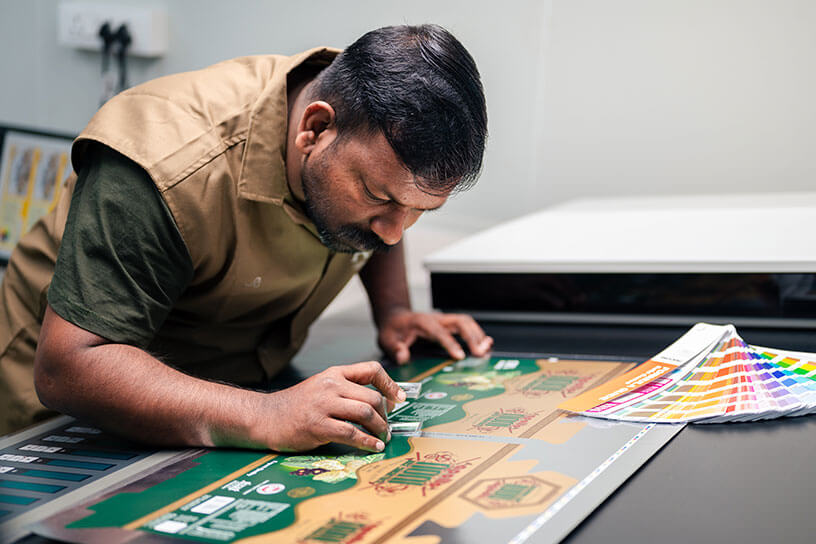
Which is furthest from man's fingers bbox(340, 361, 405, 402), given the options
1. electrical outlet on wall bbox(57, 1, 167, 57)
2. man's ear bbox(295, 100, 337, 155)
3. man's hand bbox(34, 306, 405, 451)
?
electrical outlet on wall bbox(57, 1, 167, 57)

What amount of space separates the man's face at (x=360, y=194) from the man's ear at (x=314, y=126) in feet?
0.05

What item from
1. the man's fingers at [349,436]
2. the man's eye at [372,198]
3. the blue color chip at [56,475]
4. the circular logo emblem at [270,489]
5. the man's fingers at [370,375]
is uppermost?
the man's eye at [372,198]

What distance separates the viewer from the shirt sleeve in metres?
1.04

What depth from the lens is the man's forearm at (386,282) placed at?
162 cm

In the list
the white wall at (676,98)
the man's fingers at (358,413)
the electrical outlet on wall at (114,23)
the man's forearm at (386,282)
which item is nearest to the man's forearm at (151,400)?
the man's fingers at (358,413)

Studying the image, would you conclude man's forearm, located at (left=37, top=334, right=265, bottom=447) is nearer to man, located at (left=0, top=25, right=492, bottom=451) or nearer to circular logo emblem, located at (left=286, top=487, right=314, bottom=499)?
man, located at (left=0, top=25, right=492, bottom=451)

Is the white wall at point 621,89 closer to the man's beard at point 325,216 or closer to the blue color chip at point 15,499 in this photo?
the man's beard at point 325,216

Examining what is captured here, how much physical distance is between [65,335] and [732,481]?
30.7 inches

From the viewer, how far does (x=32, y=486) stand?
92 centimetres

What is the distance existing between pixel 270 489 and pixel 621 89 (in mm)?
1537

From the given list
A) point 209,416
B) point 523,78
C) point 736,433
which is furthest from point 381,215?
point 523,78

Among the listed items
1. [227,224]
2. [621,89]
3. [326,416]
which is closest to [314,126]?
[227,224]

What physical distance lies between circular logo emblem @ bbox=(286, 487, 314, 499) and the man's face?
1.39 feet

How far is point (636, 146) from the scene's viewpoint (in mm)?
2096
